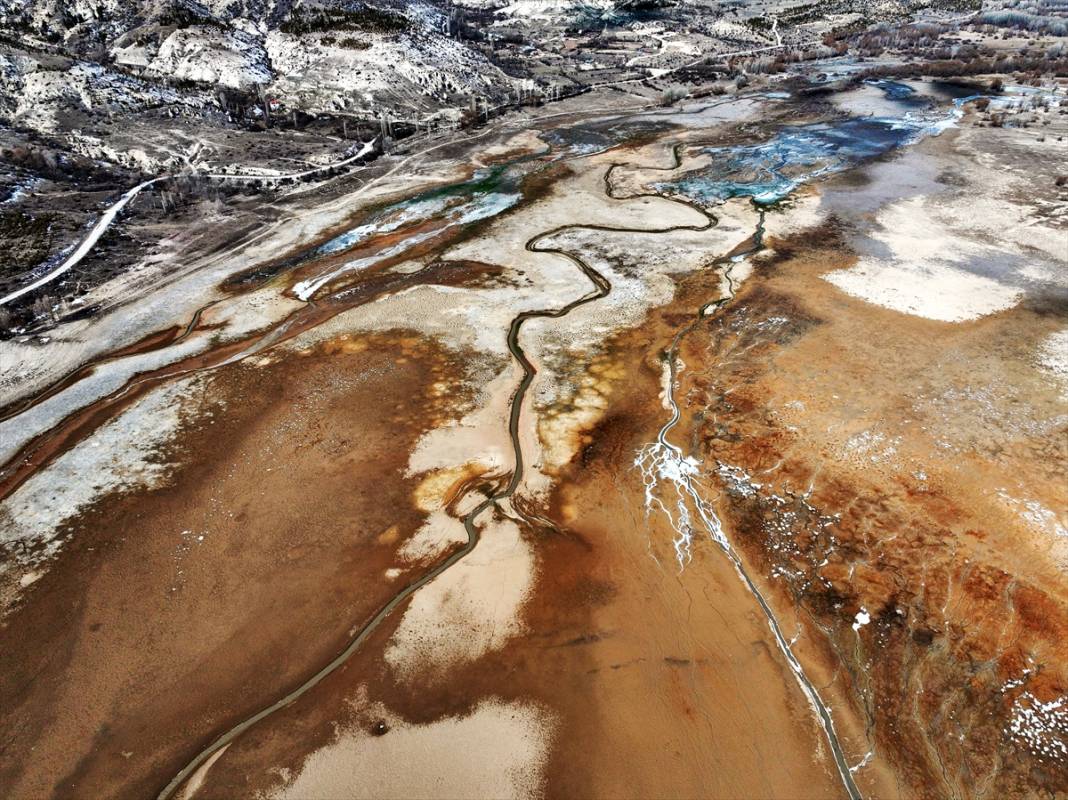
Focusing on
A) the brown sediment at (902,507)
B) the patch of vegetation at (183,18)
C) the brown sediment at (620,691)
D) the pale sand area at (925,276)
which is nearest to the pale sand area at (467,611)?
Result: the brown sediment at (620,691)

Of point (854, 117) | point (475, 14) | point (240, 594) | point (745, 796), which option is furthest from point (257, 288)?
point (475, 14)

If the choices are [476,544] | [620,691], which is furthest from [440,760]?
[476,544]

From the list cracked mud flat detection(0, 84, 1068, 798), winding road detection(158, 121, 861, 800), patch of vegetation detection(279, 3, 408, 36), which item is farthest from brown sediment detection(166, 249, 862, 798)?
patch of vegetation detection(279, 3, 408, 36)

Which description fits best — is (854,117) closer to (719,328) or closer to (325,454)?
(719,328)

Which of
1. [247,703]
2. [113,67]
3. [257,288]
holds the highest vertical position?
[113,67]

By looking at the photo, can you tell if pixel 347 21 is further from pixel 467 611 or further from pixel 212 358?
pixel 467 611

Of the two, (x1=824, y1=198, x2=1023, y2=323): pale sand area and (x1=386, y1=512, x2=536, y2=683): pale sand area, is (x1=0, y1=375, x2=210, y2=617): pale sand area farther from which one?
(x1=824, y1=198, x2=1023, y2=323): pale sand area
